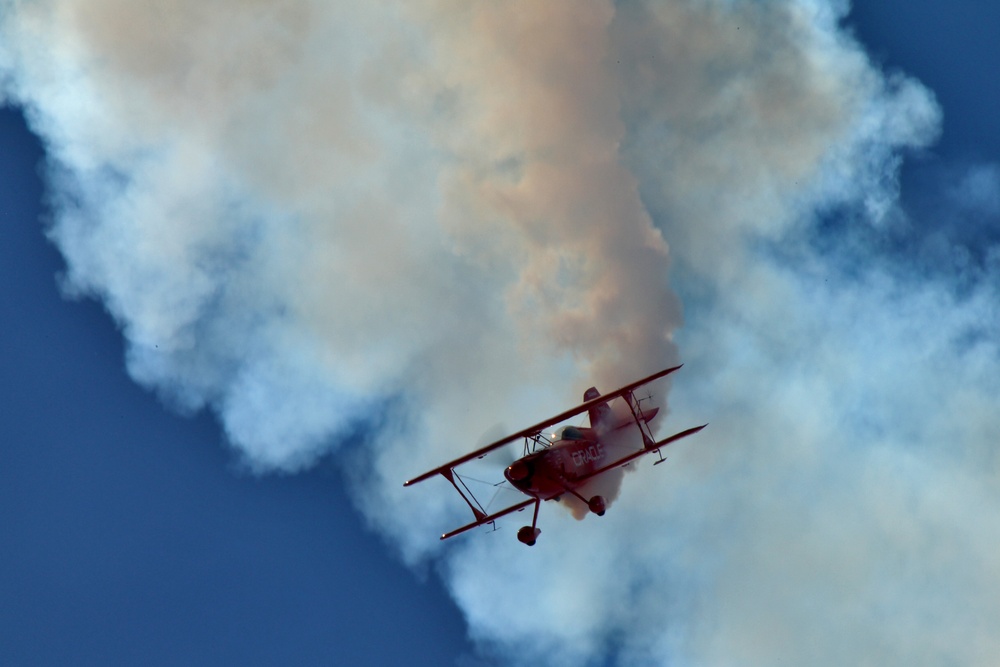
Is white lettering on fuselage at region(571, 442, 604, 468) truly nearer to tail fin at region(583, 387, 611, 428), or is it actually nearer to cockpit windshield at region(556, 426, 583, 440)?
cockpit windshield at region(556, 426, 583, 440)

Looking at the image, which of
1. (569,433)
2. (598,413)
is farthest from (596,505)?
(598,413)

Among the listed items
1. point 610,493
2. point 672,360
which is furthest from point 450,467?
point 672,360

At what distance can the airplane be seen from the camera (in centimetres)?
5944

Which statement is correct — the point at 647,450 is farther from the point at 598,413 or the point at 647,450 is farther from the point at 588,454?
the point at 598,413

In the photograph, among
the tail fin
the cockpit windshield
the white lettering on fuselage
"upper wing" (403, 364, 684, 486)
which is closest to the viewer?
"upper wing" (403, 364, 684, 486)

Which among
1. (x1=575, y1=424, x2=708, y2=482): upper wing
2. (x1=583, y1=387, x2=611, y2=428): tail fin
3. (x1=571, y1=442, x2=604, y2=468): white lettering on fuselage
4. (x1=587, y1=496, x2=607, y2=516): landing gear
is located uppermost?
(x1=583, y1=387, x2=611, y2=428): tail fin

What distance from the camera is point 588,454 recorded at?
61.7 meters

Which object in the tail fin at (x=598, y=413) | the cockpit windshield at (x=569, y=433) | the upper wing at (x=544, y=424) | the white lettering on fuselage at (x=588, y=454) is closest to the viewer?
the upper wing at (x=544, y=424)

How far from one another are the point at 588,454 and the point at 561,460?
1965 mm

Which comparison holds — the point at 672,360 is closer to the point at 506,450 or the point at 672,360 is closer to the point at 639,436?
the point at 639,436

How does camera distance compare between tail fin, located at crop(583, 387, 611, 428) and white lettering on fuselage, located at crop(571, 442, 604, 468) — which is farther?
tail fin, located at crop(583, 387, 611, 428)

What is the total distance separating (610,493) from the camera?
6338 cm

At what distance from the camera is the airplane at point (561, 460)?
5944cm

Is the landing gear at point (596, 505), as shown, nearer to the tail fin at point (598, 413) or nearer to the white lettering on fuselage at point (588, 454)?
the white lettering on fuselage at point (588, 454)
